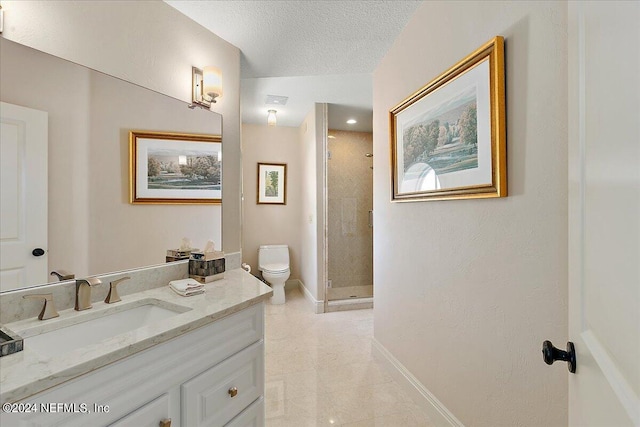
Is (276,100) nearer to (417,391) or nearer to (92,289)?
(92,289)

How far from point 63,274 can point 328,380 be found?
1751mm

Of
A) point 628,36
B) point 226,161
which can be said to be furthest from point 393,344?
point 628,36

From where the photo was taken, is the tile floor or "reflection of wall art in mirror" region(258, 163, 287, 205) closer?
the tile floor

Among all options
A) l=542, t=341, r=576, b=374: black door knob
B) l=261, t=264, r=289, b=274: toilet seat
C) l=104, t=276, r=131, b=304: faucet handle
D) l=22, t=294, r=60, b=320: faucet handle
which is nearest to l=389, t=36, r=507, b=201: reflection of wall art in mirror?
l=542, t=341, r=576, b=374: black door knob

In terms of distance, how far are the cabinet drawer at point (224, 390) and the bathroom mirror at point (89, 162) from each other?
0.72 m

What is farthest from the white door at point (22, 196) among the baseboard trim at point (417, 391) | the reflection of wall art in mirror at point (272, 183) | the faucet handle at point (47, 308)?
the reflection of wall art in mirror at point (272, 183)

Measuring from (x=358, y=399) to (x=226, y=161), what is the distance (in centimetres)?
183

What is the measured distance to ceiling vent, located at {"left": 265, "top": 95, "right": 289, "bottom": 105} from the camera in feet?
11.0

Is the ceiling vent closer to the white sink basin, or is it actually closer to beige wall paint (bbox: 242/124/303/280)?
beige wall paint (bbox: 242/124/303/280)

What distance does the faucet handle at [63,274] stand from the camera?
3.94ft

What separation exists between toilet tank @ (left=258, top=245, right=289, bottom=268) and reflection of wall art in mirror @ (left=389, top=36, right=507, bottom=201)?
2.62m

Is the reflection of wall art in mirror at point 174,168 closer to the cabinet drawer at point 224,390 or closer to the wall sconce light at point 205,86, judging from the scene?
the wall sconce light at point 205,86

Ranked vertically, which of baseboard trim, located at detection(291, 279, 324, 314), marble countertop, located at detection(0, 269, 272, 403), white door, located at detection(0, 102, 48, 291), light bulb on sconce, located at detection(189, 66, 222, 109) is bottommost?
baseboard trim, located at detection(291, 279, 324, 314)

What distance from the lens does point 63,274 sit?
122cm
